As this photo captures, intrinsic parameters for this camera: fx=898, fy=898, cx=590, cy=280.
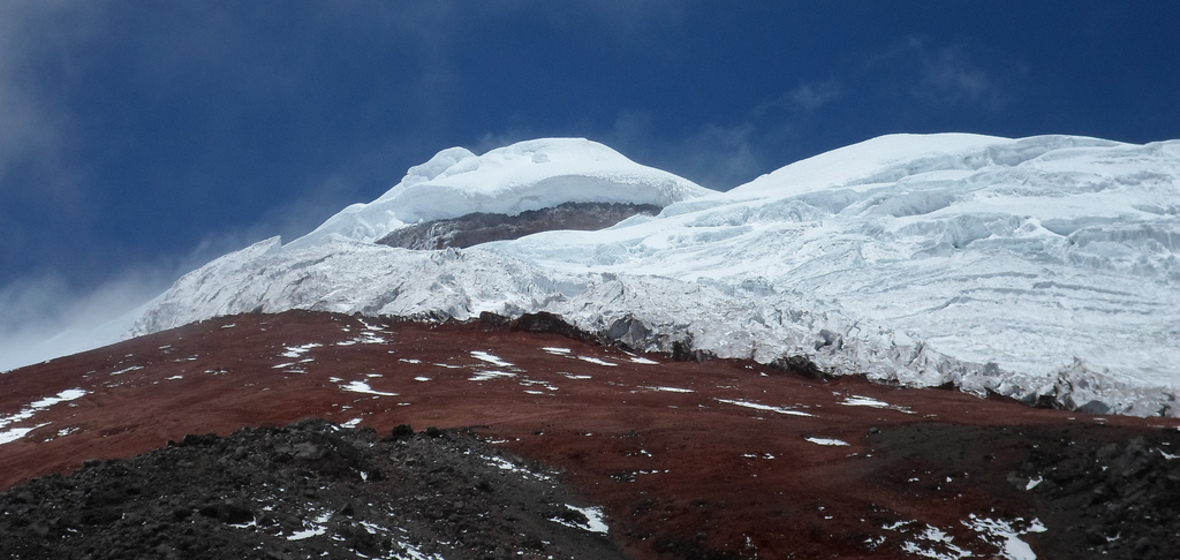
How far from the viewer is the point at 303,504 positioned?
13359 mm

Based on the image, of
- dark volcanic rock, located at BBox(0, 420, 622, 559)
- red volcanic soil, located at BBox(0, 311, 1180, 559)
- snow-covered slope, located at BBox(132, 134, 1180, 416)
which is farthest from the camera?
snow-covered slope, located at BBox(132, 134, 1180, 416)

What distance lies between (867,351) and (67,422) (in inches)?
1119

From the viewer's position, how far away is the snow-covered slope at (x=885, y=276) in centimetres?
3688

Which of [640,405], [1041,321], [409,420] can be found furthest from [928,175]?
[409,420]

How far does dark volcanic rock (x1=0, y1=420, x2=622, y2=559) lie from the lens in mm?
11195

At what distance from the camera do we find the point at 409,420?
23031 mm

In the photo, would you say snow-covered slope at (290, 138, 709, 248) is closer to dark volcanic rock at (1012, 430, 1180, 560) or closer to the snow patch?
the snow patch

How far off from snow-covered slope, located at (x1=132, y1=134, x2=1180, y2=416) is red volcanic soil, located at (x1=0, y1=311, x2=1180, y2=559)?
2905mm

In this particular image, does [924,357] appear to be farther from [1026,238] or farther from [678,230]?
[678,230]

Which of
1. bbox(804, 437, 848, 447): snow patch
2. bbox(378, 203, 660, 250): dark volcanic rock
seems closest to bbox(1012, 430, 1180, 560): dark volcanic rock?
bbox(804, 437, 848, 447): snow patch

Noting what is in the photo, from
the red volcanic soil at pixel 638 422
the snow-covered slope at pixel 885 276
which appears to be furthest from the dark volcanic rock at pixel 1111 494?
the snow-covered slope at pixel 885 276

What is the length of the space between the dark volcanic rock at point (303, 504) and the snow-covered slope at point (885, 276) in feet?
69.9

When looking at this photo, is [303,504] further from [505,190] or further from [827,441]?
[505,190]

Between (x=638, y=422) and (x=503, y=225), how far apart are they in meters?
57.1
